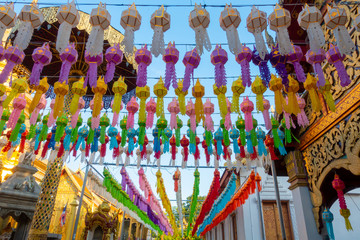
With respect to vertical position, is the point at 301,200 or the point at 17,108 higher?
the point at 17,108

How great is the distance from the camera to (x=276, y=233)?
34.0 ft

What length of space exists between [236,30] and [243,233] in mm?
9892

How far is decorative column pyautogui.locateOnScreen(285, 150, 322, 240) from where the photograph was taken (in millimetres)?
4777

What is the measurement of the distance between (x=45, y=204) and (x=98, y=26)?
5.89 metres

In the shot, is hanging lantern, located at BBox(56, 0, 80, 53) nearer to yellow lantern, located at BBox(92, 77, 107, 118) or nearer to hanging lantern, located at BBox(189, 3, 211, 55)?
yellow lantern, located at BBox(92, 77, 107, 118)

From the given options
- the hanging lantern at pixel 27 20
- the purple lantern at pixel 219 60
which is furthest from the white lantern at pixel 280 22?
the hanging lantern at pixel 27 20

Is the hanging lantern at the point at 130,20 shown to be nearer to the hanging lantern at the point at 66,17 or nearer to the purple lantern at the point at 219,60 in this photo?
the hanging lantern at the point at 66,17

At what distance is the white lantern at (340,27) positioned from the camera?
3.02 meters

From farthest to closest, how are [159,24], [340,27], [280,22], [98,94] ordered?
[98,94]
[159,24]
[280,22]
[340,27]

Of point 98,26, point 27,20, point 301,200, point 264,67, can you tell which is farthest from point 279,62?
point 27,20

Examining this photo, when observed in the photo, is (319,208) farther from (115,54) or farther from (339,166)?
(115,54)

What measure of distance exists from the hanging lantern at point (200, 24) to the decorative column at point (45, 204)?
20.7 feet

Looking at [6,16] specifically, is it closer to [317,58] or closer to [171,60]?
[171,60]

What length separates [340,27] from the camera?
3.12 m
